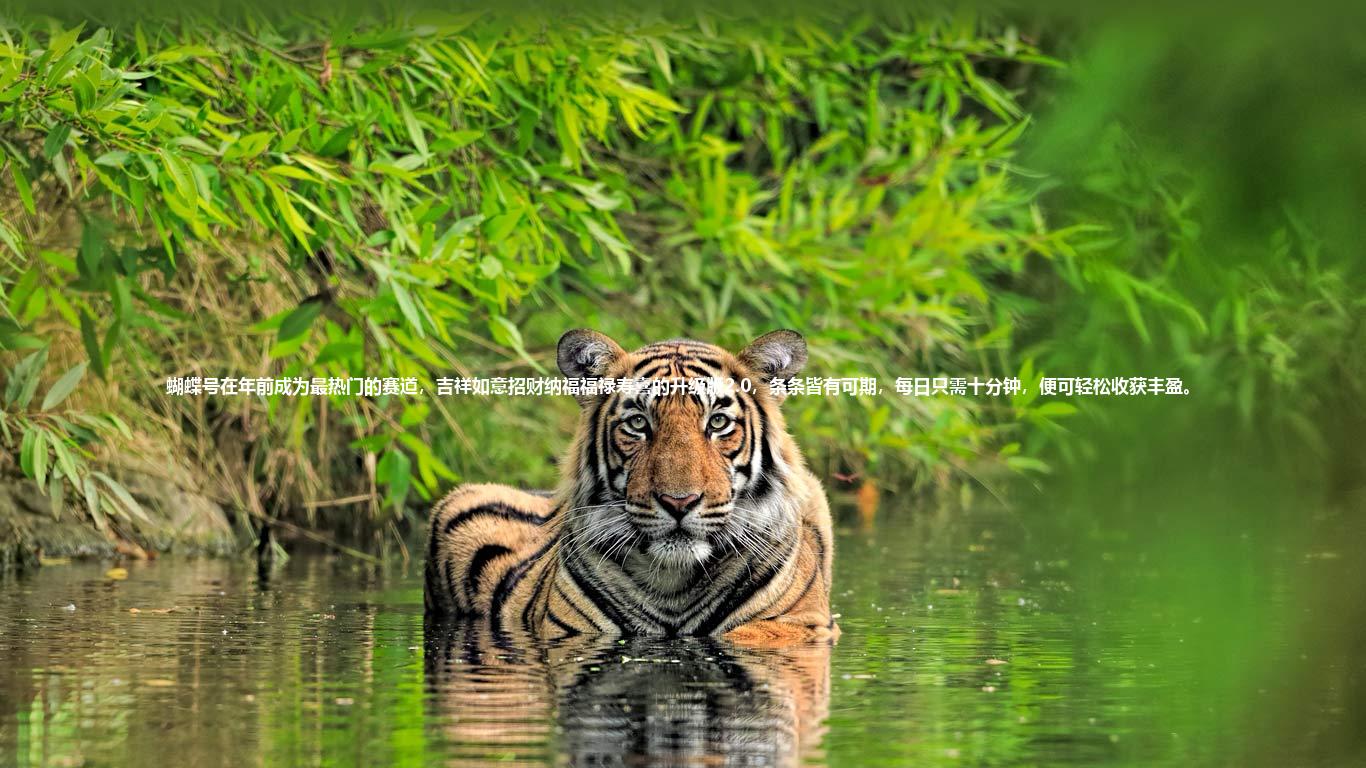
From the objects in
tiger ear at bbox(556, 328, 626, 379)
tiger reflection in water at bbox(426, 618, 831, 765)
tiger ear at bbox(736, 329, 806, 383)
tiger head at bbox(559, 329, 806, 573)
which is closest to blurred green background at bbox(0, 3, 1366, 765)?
tiger reflection in water at bbox(426, 618, 831, 765)

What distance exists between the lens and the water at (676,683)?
420 cm

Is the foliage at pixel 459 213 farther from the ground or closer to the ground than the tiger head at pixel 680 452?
farther from the ground

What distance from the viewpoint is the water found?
4199 mm

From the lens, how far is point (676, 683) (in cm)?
534

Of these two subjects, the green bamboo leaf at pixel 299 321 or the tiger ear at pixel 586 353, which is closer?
Result: the green bamboo leaf at pixel 299 321

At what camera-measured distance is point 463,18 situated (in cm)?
646

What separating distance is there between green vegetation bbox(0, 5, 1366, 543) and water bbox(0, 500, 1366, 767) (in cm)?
64

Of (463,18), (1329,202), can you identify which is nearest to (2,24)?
(463,18)

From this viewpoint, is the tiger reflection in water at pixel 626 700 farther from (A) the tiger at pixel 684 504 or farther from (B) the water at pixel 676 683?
(A) the tiger at pixel 684 504

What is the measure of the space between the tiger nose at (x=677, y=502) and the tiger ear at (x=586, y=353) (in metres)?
0.68

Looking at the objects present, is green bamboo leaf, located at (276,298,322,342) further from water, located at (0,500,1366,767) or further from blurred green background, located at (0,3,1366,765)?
water, located at (0,500,1366,767)

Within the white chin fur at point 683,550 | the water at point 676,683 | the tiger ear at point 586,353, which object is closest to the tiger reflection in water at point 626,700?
the water at point 676,683

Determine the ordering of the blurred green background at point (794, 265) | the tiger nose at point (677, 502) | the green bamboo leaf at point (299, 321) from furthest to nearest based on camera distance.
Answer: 1. the tiger nose at point (677, 502)
2. the green bamboo leaf at point (299, 321)
3. the blurred green background at point (794, 265)

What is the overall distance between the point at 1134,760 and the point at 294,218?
3.36 metres
